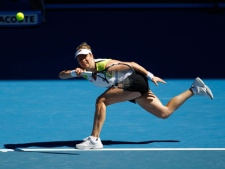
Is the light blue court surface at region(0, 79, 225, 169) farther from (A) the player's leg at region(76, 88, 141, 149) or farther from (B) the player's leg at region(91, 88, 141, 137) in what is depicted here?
(B) the player's leg at region(91, 88, 141, 137)

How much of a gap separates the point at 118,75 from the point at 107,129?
1234 millimetres

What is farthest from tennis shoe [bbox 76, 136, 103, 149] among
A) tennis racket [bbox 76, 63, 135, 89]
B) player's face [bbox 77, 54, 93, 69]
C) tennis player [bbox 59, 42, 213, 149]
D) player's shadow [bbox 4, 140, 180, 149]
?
player's face [bbox 77, 54, 93, 69]

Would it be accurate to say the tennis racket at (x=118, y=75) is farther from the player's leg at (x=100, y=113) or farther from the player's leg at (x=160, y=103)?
the player's leg at (x=160, y=103)

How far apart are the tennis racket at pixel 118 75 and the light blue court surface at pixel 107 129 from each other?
0.83 meters

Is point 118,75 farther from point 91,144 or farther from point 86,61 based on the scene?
point 91,144

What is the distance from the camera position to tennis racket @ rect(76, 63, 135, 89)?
1130 centimetres

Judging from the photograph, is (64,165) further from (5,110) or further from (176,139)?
(5,110)

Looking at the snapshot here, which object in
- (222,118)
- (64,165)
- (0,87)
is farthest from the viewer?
(0,87)

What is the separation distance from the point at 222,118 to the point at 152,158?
2357 millimetres

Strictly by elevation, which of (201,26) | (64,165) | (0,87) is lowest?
(64,165)

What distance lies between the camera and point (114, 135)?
12.0 meters

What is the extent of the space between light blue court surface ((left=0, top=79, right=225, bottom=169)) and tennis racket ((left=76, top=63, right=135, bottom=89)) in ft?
2.72

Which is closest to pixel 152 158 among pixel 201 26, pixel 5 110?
pixel 5 110

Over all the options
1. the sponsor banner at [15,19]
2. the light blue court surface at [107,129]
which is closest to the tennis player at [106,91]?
the light blue court surface at [107,129]
